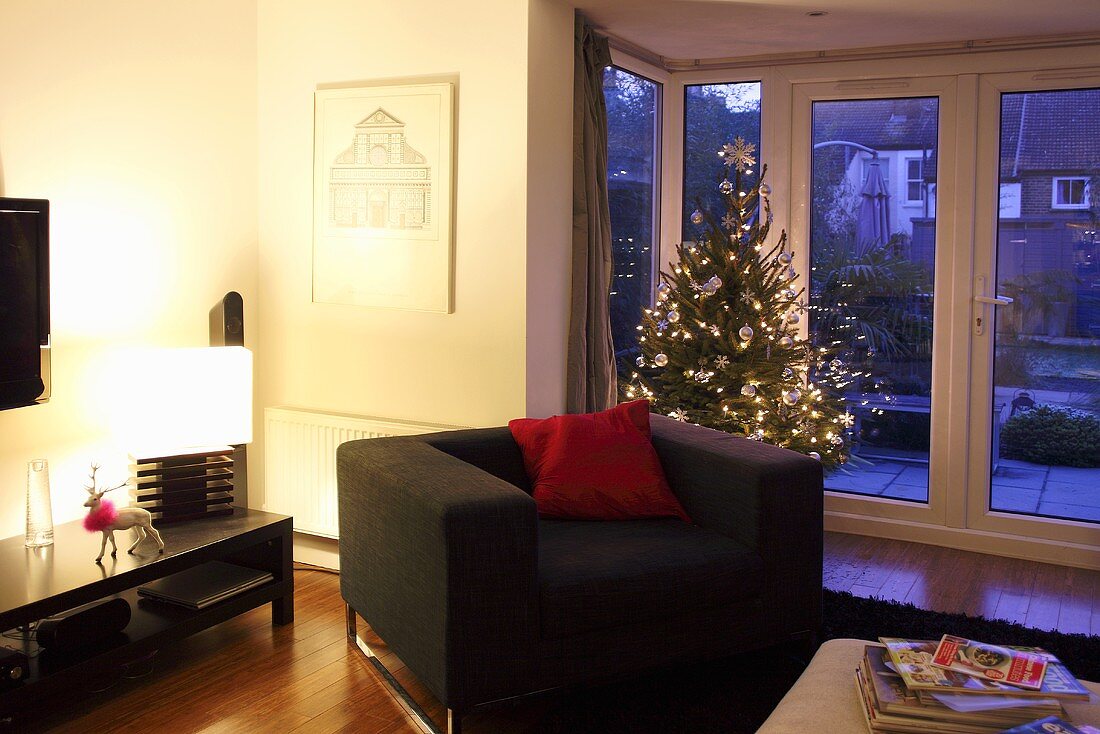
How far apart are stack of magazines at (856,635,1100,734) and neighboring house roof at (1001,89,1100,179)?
3.04 metres

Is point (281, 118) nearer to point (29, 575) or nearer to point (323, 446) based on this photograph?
point (323, 446)

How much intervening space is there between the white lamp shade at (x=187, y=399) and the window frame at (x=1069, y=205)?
3.53m

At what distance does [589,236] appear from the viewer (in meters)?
4.19

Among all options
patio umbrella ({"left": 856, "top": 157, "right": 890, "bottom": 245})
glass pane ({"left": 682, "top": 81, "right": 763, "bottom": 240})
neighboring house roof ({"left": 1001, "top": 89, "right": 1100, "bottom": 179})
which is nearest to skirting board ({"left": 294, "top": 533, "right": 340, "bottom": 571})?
glass pane ({"left": 682, "top": 81, "right": 763, "bottom": 240})

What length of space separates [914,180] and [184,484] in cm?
351

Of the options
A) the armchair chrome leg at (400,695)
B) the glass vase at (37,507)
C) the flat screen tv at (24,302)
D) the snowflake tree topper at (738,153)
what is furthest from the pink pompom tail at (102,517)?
the snowflake tree topper at (738,153)

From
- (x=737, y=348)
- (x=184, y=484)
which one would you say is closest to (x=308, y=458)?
(x=184, y=484)

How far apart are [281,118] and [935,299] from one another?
309 cm

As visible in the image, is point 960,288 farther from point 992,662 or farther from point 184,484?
point 184,484

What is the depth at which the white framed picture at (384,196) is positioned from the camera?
3.95m

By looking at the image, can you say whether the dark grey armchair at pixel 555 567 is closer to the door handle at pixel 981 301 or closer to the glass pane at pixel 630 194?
the glass pane at pixel 630 194

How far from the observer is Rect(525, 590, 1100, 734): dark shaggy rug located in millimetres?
2824

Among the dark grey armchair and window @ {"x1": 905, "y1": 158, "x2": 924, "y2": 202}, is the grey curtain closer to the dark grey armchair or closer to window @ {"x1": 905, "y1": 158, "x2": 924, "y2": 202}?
the dark grey armchair

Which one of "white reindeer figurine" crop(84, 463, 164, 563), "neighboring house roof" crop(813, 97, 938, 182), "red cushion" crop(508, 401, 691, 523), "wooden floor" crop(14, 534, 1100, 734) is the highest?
"neighboring house roof" crop(813, 97, 938, 182)
